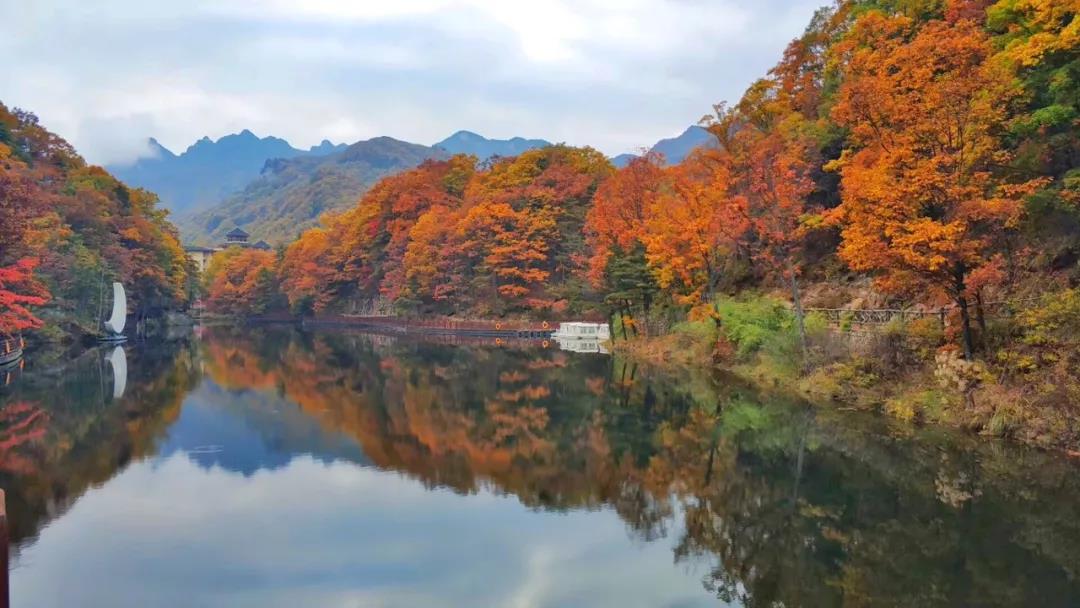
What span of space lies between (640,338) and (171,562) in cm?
3500

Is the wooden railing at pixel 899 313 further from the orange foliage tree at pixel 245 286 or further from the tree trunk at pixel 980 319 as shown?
the orange foliage tree at pixel 245 286

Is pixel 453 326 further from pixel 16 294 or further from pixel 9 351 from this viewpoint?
pixel 16 294

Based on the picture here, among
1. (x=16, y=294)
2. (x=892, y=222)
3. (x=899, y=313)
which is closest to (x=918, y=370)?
(x=899, y=313)

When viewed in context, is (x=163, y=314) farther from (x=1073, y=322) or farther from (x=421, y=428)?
(x=1073, y=322)

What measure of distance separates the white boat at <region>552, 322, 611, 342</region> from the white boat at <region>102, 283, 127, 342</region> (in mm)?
33349

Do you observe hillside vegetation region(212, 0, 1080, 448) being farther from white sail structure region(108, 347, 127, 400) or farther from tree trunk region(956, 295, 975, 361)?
white sail structure region(108, 347, 127, 400)

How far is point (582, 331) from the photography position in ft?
192

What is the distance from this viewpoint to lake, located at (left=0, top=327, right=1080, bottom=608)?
419 inches

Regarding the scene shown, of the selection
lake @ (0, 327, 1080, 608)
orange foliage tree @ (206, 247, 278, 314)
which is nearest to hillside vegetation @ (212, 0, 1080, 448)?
lake @ (0, 327, 1080, 608)

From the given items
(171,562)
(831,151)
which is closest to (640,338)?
(831,151)

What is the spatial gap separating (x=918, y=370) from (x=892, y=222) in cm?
507

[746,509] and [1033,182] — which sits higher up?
[1033,182]

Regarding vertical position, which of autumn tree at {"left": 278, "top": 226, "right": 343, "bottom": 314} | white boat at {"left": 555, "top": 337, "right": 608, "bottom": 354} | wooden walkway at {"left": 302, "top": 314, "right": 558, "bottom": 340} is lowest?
white boat at {"left": 555, "top": 337, "right": 608, "bottom": 354}

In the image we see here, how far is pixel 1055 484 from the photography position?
47.0ft
